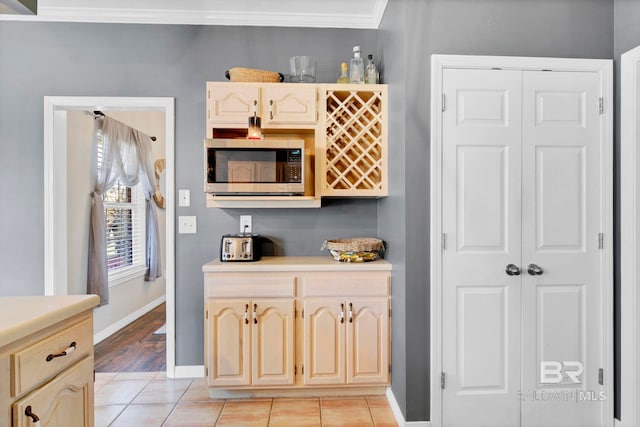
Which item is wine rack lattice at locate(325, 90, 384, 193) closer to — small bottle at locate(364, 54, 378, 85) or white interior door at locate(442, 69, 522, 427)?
small bottle at locate(364, 54, 378, 85)

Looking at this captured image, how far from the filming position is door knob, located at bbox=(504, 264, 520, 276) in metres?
1.96

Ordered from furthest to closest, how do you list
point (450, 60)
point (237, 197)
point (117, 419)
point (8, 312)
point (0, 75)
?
point (0, 75) < point (237, 197) < point (117, 419) < point (450, 60) < point (8, 312)

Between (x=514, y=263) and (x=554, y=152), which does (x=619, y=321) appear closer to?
(x=514, y=263)

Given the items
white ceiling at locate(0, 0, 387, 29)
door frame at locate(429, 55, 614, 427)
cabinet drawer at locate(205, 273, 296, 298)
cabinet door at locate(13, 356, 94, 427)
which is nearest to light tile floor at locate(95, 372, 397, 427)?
door frame at locate(429, 55, 614, 427)

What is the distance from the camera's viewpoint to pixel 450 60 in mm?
1950

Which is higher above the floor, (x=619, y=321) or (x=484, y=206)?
(x=484, y=206)

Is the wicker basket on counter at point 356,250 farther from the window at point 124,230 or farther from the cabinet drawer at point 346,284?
the window at point 124,230

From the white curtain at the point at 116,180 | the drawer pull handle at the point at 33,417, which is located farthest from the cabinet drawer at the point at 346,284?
the white curtain at the point at 116,180

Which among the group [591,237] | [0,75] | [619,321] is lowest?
[619,321]

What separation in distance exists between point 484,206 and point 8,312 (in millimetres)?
2056

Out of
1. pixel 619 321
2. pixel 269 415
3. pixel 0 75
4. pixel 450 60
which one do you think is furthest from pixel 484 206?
pixel 0 75

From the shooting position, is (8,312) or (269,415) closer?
(8,312)

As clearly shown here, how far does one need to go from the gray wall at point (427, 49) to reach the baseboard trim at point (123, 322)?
116 inches

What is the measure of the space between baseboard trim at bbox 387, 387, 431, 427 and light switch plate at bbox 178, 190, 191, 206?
1.95m
